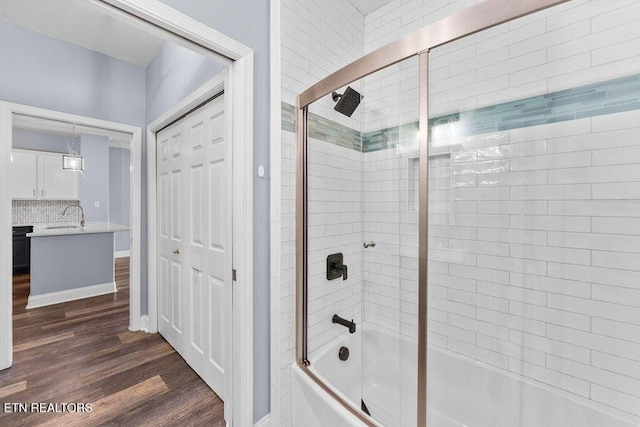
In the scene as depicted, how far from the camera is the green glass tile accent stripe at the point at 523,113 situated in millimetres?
1177

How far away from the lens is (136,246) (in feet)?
9.04

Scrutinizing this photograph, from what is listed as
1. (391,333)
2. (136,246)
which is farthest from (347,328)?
(136,246)

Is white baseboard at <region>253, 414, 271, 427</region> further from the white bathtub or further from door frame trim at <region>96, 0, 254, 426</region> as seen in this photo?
the white bathtub

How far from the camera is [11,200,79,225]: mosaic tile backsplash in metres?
5.06

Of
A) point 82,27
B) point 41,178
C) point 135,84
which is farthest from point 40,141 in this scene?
point 82,27

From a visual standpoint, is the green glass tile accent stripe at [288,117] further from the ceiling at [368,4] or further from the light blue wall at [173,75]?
the ceiling at [368,4]

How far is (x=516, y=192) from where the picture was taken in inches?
56.5

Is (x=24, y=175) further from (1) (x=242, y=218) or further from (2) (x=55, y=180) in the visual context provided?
(1) (x=242, y=218)

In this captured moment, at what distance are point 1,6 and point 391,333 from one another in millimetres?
3527

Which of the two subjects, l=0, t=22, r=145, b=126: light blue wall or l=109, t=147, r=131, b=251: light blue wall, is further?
l=109, t=147, r=131, b=251: light blue wall

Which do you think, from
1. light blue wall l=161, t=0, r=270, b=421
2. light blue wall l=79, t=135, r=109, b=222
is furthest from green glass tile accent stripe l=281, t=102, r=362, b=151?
light blue wall l=79, t=135, r=109, b=222

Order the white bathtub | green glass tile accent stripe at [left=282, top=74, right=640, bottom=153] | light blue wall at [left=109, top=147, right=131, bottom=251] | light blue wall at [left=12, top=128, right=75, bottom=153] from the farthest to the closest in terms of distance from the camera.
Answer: light blue wall at [left=109, top=147, right=131, bottom=251], light blue wall at [left=12, top=128, right=75, bottom=153], the white bathtub, green glass tile accent stripe at [left=282, top=74, right=640, bottom=153]

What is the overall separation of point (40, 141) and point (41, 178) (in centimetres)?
79

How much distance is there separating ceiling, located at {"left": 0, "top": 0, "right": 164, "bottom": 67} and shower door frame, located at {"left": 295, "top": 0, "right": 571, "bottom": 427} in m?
1.73
